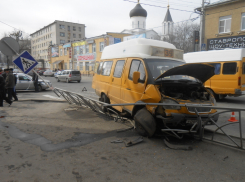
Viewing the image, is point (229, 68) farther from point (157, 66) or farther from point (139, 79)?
point (139, 79)

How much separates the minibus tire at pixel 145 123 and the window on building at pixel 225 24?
21025mm

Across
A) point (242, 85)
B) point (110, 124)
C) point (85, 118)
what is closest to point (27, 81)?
point (85, 118)

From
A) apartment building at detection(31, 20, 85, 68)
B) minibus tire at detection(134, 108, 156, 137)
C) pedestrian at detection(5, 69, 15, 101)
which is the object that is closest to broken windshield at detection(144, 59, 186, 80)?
minibus tire at detection(134, 108, 156, 137)

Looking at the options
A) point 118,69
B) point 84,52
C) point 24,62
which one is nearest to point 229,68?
point 118,69

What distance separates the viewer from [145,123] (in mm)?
4305

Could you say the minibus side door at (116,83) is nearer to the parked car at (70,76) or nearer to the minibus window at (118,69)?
the minibus window at (118,69)

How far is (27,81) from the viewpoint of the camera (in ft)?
46.8

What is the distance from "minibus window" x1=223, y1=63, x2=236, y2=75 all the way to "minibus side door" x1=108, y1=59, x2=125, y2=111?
260 inches

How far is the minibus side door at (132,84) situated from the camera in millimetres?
4793

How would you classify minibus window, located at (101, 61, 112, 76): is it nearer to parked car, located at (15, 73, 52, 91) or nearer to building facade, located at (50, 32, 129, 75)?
parked car, located at (15, 73, 52, 91)

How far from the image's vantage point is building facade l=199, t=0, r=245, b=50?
64.3 feet

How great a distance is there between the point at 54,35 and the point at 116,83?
7206 cm

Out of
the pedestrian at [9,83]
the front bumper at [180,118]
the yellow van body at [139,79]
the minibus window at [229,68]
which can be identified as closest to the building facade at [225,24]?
the minibus window at [229,68]

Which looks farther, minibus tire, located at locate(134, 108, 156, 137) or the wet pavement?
minibus tire, located at locate(134, 108, 156, 137)
